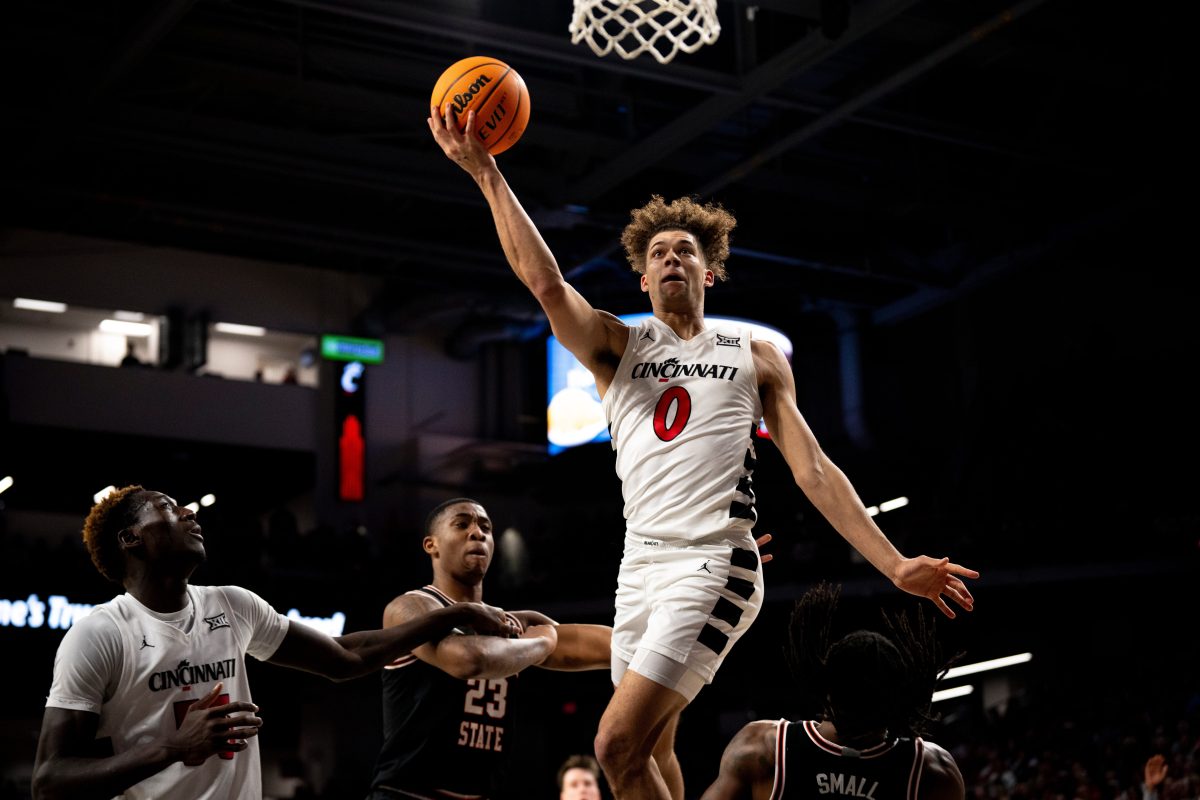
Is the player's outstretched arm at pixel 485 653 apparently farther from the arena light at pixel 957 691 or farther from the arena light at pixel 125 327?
the arena light at pixel 125 327

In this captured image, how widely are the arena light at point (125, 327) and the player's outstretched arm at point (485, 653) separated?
1778 cm

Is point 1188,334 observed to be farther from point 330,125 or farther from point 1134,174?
point 330,125

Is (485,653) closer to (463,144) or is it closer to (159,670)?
A: (159,670)

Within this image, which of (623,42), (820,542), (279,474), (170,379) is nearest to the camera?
(623,42)

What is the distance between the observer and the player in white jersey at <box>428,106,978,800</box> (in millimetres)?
4172

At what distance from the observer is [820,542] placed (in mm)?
18766

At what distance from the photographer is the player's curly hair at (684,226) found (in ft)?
15.8

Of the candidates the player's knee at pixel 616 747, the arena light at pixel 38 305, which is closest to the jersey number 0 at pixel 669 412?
the player's knee at pixel 616 747

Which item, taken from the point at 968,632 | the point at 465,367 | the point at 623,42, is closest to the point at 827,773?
the point at 623,42

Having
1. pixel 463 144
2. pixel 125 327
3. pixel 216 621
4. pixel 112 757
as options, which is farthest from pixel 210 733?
pixel 125 327

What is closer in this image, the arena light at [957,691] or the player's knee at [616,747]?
the player's knee at [616,747]

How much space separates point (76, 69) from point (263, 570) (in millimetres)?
6531

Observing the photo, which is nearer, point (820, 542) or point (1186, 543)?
point (1186, 543)

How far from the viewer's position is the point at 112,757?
350cm
